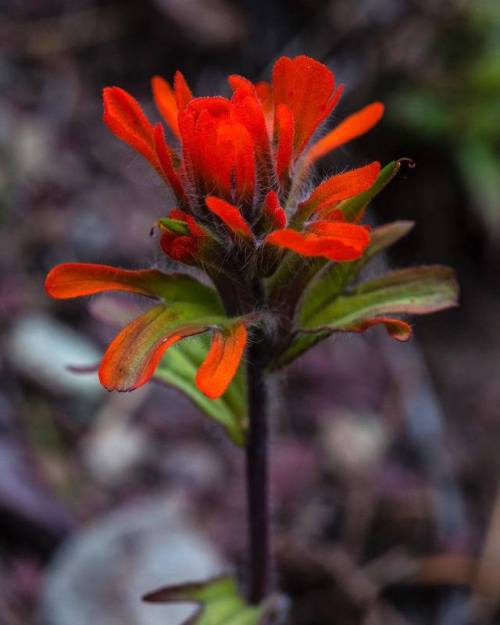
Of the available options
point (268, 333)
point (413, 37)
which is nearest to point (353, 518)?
point (268, 333)

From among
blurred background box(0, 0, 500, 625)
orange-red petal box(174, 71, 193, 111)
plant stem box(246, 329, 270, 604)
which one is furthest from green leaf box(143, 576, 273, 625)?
orange-red petal box(174, 71, 193, 111)

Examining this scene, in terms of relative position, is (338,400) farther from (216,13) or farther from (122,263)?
(216,13)

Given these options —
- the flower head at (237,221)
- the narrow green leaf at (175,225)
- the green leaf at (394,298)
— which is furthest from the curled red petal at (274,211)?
the green leaf at (394,298)

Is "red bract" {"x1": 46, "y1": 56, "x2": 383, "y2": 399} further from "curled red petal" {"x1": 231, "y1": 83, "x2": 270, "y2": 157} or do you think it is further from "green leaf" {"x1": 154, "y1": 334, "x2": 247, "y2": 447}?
"green leaf" {"x1": 154, "y1": 334, "x2": 247, "y2": 447}

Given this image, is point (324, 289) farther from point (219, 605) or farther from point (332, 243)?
point (219, 605)

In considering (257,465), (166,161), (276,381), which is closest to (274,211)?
(166,161)

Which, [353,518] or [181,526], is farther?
[353,518]

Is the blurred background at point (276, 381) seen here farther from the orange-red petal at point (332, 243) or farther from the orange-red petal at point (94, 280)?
the orange-red petal at point (332, 243)
